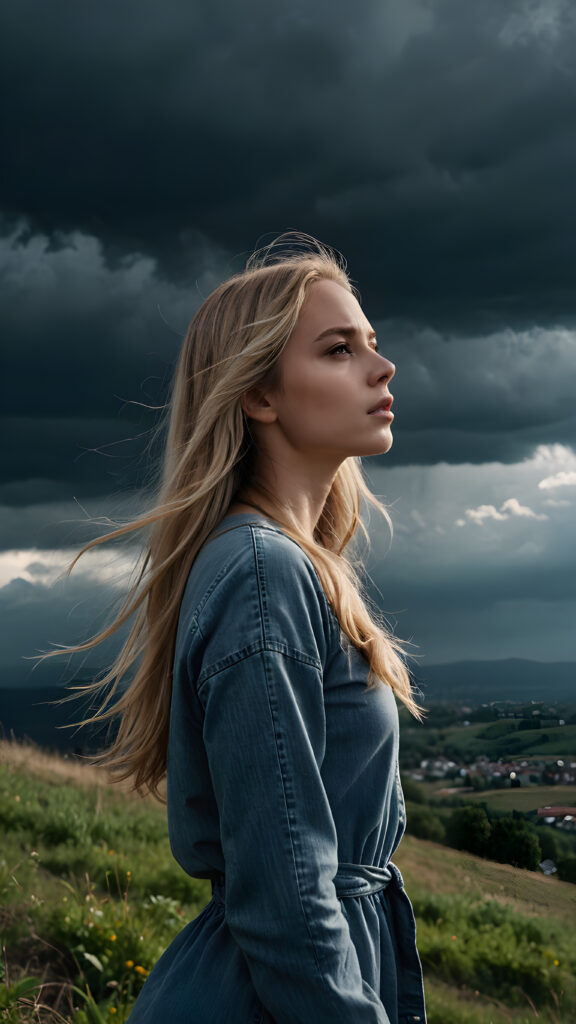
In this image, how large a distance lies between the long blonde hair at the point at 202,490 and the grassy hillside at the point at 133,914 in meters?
1.67

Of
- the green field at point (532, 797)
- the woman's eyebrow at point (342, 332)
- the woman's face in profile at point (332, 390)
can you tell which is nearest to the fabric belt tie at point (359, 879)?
the woman's face in profile at point (332, 390)

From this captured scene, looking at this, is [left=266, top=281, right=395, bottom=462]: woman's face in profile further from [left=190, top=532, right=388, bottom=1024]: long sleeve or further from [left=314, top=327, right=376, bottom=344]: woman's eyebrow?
[left=190, top=532, right=388, bottom=1024]: long sleeve

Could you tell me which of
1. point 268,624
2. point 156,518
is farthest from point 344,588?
point 156,518

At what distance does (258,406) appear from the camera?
6.70ft

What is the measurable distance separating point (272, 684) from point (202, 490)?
0.60 meters

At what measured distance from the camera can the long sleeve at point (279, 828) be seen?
134cm

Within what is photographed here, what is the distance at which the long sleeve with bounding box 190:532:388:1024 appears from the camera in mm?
1343

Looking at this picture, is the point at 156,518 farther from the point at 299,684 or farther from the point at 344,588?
the point at 299,684

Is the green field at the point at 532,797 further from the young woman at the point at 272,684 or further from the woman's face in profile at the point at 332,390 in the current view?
the woman's face in profile at the point at 332,390

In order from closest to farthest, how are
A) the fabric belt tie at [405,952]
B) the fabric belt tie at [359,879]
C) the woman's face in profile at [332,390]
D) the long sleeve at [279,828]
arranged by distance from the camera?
the long sleeve at [279,828] → the fabric belt tie at [359,879] → the fabric belt tie at [405,952] → the woman's face in profile at [332,390]

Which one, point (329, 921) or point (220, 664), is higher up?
point (220, 664)

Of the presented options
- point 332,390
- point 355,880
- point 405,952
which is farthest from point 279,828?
point 332,390

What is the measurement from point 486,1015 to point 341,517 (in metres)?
3.52

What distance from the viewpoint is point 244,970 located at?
1.53 metres
